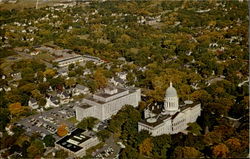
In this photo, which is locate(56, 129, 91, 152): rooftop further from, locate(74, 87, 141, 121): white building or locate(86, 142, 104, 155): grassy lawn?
locate(74, 87, 141, 121): white building

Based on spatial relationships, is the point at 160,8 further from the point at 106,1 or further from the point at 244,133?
the point at 244,133

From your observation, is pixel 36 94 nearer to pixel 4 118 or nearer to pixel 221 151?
pixel 4 118

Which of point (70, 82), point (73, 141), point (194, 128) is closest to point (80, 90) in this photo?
point (70, 82)

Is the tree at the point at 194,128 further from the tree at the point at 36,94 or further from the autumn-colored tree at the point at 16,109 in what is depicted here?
the tree at the point at 36,94

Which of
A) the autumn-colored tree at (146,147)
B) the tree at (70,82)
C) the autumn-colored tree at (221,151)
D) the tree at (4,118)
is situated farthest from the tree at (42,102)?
the autumn-colored tree at (221,151)

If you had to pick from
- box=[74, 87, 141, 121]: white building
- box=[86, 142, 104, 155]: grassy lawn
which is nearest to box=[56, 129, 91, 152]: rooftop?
box=[86, 142, 104, 155]: grassy lawn

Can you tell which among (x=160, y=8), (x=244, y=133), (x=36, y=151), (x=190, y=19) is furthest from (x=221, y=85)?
(x=160, y=8)
